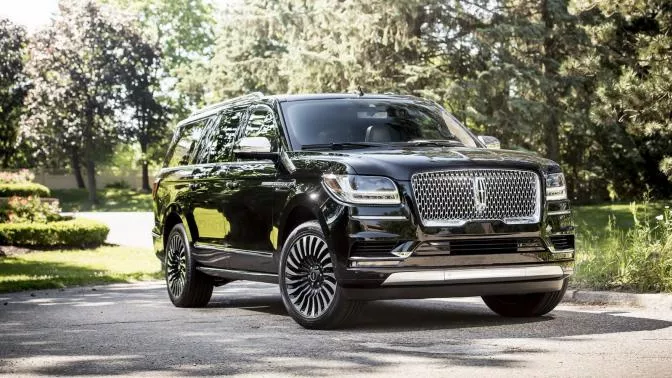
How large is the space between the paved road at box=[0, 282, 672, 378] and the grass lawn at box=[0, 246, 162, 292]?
4452 mm

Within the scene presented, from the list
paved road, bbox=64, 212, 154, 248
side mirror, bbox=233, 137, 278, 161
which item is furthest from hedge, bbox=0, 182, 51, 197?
side mirror, bbox=233, 137, 278, 161

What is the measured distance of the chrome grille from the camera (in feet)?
27.6

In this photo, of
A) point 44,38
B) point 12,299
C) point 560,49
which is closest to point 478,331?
point 12,299

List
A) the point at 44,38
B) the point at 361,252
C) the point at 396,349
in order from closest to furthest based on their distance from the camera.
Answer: the point at 396,349 → the point at 361,252 → the point at 44,38

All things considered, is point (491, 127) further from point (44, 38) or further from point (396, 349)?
point (44, 38)

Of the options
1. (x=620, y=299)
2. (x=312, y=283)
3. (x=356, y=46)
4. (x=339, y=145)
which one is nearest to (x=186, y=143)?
(x=339, y=145)

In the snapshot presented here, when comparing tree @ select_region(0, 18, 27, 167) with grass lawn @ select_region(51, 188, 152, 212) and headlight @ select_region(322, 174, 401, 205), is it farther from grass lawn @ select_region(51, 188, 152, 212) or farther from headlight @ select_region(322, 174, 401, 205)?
headlight @ select_region(322, 174, 401, 205)

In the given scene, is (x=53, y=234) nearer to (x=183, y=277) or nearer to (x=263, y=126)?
(x=183, y=277)

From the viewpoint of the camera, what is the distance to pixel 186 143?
12000 mm

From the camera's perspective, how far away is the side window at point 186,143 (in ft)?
38.4

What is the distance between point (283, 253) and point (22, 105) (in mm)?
60148

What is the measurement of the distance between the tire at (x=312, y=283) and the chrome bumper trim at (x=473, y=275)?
533 mm

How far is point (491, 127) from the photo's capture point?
33.5 metres

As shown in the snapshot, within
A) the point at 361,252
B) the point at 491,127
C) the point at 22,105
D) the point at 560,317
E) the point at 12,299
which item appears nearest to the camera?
the point at 361,252
